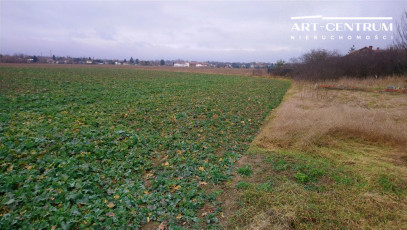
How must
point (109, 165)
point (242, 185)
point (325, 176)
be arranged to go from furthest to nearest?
point (109, 165)
point (325, 176)
point (242, 185)

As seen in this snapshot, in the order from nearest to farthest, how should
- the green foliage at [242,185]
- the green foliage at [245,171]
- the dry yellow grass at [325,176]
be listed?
the dry yellow grass at [325,176] → the green foliage at [242,185] → the green foliage at [245,171]

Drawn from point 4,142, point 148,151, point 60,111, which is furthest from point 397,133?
point 60,111

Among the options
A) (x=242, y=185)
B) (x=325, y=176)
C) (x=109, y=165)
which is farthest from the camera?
(x=109, y=165)

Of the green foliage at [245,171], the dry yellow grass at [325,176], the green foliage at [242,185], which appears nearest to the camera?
the dry yellow grass at [325,176]

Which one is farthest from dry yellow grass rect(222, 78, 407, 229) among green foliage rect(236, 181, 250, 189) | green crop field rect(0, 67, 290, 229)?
green crop field rect(0, 67, 290, 229)

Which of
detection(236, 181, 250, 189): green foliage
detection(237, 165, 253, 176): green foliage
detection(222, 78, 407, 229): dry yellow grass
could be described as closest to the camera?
detection(222, 78, 407, 229): dry yellow grass

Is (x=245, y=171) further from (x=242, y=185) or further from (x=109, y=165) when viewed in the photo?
(x=109, y=165)

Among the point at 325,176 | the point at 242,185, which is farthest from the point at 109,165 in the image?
the point at 325,176

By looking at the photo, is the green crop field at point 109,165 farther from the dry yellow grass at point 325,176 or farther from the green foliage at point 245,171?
the dry yellow grass at point 325,176

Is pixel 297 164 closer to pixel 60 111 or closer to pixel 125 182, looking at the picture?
pixel 125 182

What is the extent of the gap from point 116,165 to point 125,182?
74cm

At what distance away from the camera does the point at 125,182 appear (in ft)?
15.8

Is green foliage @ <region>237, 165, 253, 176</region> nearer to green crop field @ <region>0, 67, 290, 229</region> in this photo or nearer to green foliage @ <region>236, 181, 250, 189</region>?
green crop field @ <region>0, 67, 290, 229</region>

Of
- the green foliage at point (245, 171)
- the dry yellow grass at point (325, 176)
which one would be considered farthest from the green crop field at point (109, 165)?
the dry yellow grass at point (325, 176)
